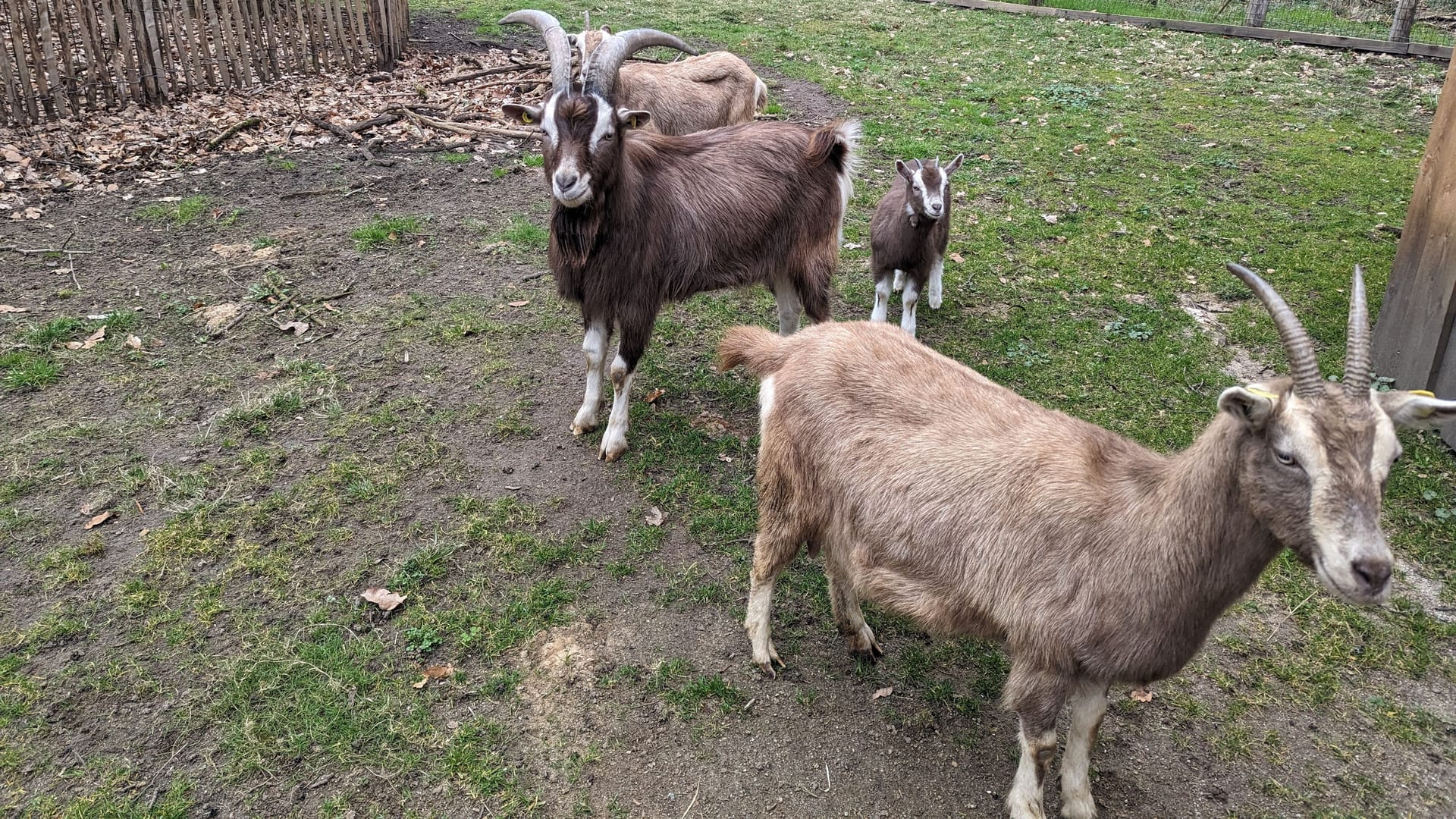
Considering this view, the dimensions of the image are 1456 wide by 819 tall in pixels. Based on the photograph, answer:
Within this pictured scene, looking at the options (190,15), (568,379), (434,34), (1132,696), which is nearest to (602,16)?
(434,34)

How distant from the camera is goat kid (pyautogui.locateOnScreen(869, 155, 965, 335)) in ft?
19.6

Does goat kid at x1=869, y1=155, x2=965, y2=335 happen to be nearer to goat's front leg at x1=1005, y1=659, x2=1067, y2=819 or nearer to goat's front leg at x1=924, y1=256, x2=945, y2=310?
goat's front leg at x1=924, y1=256, x2=945, y2=310

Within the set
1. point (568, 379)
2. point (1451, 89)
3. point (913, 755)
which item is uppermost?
point (1451, 89)

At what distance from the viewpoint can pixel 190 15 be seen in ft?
30.7

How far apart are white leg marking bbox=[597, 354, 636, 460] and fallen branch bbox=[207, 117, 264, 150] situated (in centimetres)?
649

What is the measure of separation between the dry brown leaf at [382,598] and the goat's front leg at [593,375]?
1.60 metres

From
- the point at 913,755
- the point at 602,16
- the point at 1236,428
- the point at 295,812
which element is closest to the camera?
the point at 1236,428

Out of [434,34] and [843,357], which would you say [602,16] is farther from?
[843,357]

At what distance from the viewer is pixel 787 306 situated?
19.4 feet

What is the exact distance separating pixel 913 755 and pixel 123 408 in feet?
16.7

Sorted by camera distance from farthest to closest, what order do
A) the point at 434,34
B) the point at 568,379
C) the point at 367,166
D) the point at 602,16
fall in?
the point at 602,16 → the point at 434,34 → the point at 367,166 → the point at 568,379

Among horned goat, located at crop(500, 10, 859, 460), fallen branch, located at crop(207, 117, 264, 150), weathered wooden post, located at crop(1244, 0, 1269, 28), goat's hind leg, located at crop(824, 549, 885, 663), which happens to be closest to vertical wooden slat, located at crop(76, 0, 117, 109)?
fallen branch, located at crop(207, 117, 264, 150)

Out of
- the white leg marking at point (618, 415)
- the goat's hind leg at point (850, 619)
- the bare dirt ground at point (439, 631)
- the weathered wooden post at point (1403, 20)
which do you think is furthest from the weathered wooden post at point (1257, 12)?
the goat's hind leg at point (850, 619)

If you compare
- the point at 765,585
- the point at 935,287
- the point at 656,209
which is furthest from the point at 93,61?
the point at 765,585
